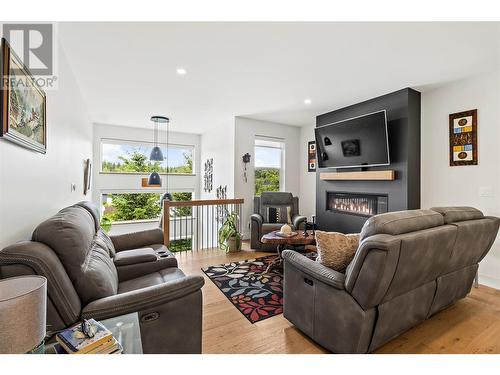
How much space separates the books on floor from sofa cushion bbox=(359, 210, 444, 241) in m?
1.47

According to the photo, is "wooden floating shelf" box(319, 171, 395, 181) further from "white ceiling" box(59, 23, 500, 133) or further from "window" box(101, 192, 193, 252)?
"window" box(101, 192, 193, 252)

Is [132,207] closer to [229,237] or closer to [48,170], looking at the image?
[229,237]

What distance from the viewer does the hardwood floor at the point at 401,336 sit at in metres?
1.76

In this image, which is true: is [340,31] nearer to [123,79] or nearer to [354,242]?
[354,242]

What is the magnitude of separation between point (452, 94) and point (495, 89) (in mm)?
418

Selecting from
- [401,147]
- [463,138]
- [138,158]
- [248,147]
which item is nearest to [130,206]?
[138,158]

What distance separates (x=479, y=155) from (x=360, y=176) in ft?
4.61

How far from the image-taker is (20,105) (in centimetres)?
144

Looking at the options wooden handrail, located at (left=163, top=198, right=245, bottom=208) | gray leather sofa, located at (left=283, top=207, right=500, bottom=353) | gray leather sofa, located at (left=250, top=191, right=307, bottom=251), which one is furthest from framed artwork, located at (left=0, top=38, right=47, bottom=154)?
gray leather sofa, located at (left=250, top=191, right=307, bottom=251)

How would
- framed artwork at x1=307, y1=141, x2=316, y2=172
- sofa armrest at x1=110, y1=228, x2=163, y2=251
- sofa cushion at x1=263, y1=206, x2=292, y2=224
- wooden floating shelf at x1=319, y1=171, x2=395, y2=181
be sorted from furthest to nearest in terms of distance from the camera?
framed artwork at x1=307, y1=141, x2=316, y2=172 < sofa cushion at x1=263, y1=206, x2=292, y2=224 < wooden floating shelf at x1=319, y1=171, x2=395, y2=181 < sofa armrest at x1=110, y1=228, x2=163, y2=251

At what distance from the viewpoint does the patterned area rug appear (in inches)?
91.1

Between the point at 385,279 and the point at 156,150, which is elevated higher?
the point at 156,150
